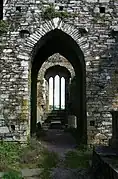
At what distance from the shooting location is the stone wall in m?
8.40

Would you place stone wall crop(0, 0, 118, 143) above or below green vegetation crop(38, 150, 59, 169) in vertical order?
above

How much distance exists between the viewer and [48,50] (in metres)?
11.3

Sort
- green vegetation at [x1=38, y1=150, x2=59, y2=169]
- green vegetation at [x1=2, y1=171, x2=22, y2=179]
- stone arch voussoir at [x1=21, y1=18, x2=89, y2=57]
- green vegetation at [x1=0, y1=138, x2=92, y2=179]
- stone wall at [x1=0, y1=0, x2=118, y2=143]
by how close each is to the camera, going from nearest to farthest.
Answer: green vegetation at [x1=2, y1=171, x2=22, y2=179], green vegetation at [x1=0, y1=138, x2=92, y2=179], green vegetation at [x1=38, y1=150, x2=59, y2=169], stone wall at [x1=0, y1=0, x2=118, y2=143], stone arch voussoir at [x1=21, y1=18, x2=89, y2=57]

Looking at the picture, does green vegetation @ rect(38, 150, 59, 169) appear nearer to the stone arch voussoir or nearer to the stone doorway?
the stone doorway

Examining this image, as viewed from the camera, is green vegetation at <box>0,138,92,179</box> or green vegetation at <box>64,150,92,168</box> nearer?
green vegetation at <box>0,138,92,179</box>

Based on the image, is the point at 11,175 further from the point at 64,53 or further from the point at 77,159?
the point at 64,53

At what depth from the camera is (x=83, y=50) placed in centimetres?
868

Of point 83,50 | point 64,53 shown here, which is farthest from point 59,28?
point 64,53

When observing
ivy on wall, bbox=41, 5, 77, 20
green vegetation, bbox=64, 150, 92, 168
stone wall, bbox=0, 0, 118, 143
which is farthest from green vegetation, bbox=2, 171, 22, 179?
ivy on wall, bbox=41, 5, 77, 20

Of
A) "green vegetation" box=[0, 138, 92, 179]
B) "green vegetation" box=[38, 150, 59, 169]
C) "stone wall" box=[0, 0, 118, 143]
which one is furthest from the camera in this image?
"stone wall" box=[0, 0, 118, 143]

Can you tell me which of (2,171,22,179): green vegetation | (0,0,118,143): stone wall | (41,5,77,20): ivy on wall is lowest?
(2,171,22,179): green vegetation

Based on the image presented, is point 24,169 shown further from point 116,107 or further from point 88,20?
point 88,20

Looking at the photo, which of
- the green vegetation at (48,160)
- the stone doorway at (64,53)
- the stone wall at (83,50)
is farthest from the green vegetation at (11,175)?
the stone doorway at (64,53)

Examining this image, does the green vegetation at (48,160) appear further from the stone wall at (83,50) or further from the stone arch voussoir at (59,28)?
the stone arch voussoir at (59,28)
